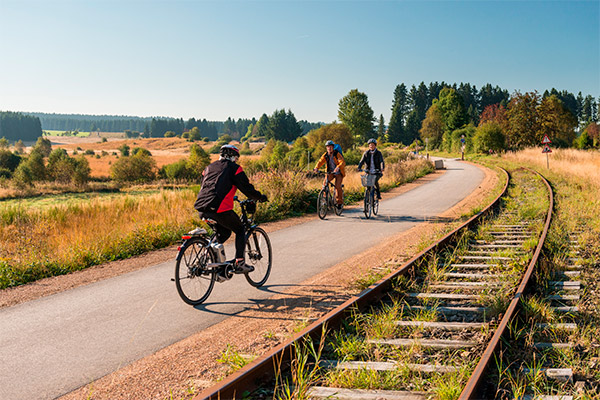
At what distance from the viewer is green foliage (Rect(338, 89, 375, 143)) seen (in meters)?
98.8

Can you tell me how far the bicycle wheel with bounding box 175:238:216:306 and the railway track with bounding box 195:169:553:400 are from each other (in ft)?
6.53

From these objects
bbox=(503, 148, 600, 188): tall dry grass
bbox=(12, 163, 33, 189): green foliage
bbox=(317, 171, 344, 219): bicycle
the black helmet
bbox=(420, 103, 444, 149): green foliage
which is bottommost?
bbox=(12, 163, 33, 189): green foliage

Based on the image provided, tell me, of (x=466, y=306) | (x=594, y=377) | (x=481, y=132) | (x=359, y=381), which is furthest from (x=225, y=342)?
(x=481, y=132)

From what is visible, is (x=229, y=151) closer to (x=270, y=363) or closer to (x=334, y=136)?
(x=270, y=363)

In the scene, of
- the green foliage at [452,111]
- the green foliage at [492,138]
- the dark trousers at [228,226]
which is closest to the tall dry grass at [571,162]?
the green foliage at [492,138]

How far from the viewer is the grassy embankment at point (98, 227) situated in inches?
307

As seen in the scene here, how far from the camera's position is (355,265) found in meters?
7.87

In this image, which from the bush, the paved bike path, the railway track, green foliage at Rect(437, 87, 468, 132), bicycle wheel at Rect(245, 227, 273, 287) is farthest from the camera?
green foliage at Rect(437, 87, 468, 132)

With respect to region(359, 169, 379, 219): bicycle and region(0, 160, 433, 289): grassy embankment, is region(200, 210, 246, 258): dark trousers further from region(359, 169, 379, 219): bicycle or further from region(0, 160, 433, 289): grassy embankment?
region(359, 169, 379, 219): bicycle

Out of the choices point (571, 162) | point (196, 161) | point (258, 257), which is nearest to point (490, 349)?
point (258, 257)

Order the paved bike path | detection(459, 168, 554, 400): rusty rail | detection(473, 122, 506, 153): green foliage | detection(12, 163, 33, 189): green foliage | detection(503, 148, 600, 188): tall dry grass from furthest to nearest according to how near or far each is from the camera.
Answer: detection(12, 163, 33, 189): green foliage
detection(473, 122, 506, 153): green foliage
detection(503, 148, 600, 188): tall dry grass
the paved bike path
detection(459, 168, 554, 400): rusty rail

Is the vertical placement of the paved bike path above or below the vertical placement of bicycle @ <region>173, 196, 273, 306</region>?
below

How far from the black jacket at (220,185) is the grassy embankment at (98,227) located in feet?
11.7

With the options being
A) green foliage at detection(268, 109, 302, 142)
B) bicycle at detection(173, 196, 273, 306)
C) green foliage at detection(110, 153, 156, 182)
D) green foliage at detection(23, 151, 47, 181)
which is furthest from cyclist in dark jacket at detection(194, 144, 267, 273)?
green foliage at detection(268, 109, 302, 142)
